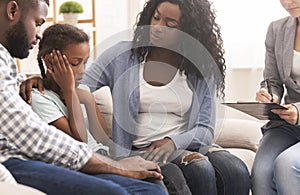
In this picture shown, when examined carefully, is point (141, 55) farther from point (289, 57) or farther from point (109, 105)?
point (289, 57)

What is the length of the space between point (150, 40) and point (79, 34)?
24 centimetres

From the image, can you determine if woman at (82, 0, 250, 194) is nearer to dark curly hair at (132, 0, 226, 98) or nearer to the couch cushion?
dark curly hair at (132, 0, 226, 98)

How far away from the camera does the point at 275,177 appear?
1759 mm

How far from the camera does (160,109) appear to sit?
68.4 inches

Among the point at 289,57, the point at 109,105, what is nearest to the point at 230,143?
the point at 289,57

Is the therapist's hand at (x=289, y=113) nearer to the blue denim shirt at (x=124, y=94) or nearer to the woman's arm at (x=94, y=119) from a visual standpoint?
the blue denim shirt at (x=124, y=94)

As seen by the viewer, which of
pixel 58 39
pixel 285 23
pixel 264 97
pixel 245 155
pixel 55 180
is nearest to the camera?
pixel 55 180

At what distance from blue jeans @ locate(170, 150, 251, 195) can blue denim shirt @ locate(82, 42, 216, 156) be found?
0.24 feet

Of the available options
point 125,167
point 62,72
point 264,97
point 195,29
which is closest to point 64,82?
point 62,72

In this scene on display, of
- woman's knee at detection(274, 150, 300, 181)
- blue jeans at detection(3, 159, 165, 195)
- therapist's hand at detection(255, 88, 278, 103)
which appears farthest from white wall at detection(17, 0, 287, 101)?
blue jeans at detection(3, 159, 165, 195)

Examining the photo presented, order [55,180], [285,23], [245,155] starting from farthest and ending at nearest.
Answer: [245,155] → [285,23] → [55,180]

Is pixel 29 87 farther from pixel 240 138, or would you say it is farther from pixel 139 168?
pixel 240 138

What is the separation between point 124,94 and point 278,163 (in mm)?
531

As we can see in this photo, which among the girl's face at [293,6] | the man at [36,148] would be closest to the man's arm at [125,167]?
the man at [36,148]
